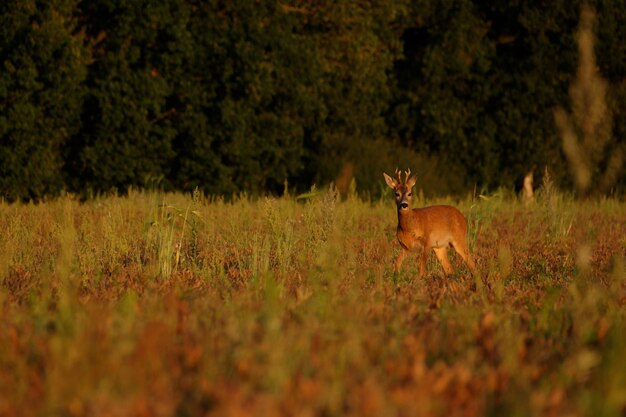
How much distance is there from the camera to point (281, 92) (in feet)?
90.1

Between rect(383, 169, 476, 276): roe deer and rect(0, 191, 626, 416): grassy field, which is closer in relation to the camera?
rect(0, 191, 626, 416): grassy field

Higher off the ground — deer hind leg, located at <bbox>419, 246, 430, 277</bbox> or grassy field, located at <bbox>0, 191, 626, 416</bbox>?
grassy field, located at <bbox>0, 191, 626, 416</bbox>

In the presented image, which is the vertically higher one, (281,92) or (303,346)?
(303,346)

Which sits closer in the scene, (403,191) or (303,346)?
(303,346)

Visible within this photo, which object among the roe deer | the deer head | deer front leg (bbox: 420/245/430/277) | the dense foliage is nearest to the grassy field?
deer front leg (bbox: 420/245/430/277)

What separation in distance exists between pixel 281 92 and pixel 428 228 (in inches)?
642

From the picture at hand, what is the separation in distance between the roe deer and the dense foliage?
1160 centimetres

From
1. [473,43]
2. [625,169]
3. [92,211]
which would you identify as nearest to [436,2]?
[473,43]

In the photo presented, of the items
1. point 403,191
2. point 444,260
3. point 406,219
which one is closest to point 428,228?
point 406,219

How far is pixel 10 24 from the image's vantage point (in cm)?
2436

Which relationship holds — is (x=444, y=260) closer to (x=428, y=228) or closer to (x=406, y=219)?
(x=428, y=228)

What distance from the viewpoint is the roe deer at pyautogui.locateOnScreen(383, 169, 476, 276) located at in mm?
11477

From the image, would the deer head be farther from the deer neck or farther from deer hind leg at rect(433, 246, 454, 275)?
deer hind leg at rect(433, 246, 454, 275)

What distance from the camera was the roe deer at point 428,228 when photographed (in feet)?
37.7
